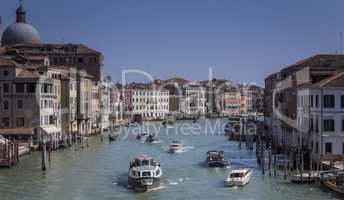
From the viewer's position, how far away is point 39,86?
130 feet

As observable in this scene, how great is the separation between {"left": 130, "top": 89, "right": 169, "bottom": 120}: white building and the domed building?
39152 mm

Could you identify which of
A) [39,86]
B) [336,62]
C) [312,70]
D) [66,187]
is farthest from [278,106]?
[66,187]

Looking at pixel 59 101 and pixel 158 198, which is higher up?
pixel 59 101

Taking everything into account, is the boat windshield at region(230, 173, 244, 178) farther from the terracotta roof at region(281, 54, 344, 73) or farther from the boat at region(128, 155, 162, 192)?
the terracotta roof at region(281, 54, 344, 73)

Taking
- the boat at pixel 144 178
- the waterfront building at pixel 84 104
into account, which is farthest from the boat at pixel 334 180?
the waterfront building at pixel 84 104

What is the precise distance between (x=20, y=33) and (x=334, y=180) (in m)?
42.8

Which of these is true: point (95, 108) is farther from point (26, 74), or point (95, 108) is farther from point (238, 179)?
point (238, 179)

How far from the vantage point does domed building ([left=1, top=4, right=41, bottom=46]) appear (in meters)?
58.9

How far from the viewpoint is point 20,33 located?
59.1 meters

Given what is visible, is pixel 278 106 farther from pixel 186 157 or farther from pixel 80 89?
pixel 80 89

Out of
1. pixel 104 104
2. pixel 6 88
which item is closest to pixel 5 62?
pixel 6 88

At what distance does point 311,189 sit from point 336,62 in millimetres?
13554

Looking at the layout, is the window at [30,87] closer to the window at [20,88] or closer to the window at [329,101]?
the window at [20,88]

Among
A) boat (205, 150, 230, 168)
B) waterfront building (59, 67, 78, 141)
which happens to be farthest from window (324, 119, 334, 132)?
waterfront building (59, 67, 78, 141)
